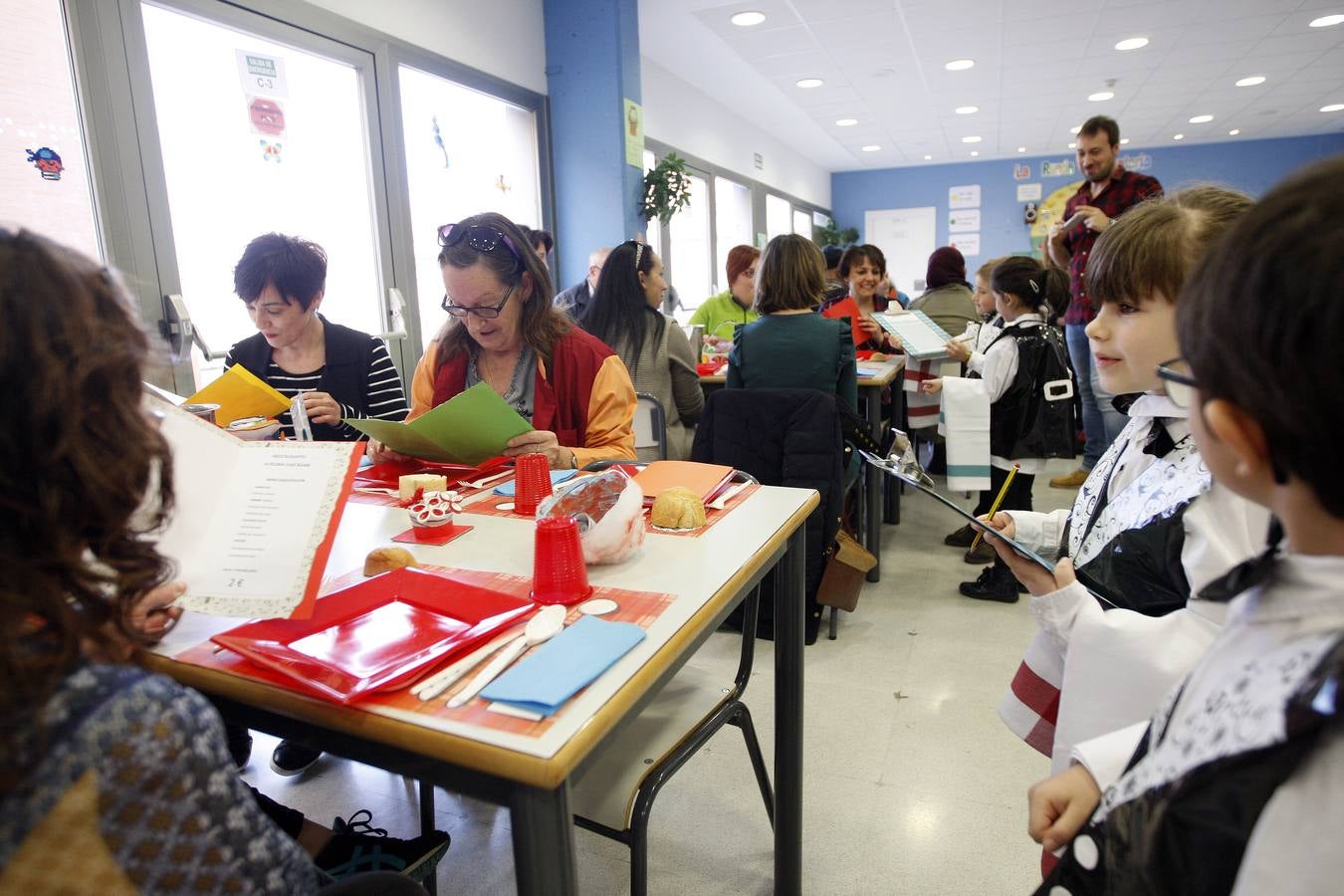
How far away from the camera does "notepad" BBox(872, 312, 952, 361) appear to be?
313cm

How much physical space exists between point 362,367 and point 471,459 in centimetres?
80

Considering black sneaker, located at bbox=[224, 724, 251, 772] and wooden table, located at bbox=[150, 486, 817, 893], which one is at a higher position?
wooden table, located at bbox=[150, 486, 817, 893]

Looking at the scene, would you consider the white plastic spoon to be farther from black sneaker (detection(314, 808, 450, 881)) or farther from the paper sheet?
black sneaker (detection(314, 808, 450, 881))

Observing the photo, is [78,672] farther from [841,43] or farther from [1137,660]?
[841,43]

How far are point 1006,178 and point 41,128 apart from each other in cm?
1116

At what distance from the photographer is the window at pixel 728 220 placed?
7242 mm

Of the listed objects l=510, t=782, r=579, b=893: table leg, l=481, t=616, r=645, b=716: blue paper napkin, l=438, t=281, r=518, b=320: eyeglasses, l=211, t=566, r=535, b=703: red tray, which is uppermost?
l=438, t=281, r=518, b=320: eyeglasses

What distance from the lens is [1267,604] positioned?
1.75 feet

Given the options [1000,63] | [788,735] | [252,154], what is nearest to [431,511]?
[788,735]

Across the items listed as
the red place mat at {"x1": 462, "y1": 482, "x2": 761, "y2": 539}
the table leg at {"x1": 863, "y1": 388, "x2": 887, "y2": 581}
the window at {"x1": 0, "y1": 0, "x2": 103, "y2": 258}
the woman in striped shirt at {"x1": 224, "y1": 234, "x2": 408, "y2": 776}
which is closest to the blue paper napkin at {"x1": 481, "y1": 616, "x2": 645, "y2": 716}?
the red place mat at {"x1": 462, "y1": 482, "x2": 761, "y2": 539}

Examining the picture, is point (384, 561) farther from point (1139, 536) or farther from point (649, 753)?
point (1139, 536)

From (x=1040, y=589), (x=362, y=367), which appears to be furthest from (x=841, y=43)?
(x=1040, y=589)

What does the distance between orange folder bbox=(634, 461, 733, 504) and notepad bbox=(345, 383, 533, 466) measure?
0.93ft

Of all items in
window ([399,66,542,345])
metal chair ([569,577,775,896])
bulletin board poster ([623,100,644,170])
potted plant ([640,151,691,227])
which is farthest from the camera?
potted plant ([640,151,691,227])
